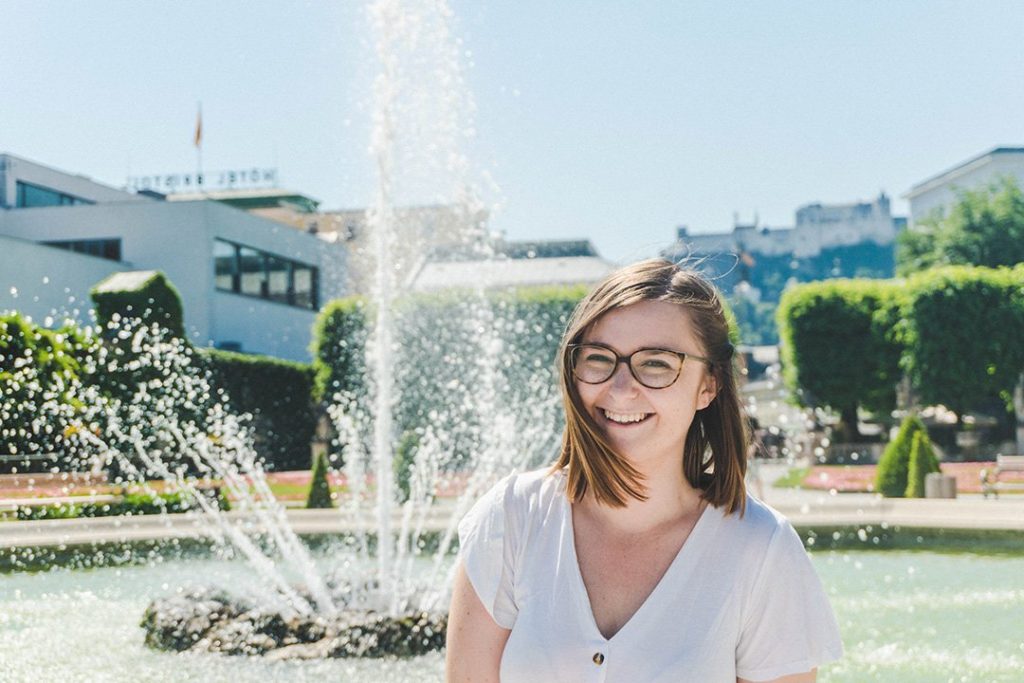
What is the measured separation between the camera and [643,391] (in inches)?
Answer: 79.7

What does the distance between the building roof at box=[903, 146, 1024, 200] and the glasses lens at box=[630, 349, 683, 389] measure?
250 feet

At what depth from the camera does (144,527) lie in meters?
11.6

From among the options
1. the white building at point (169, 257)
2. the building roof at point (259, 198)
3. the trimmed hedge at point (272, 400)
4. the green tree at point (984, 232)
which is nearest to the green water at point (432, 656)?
the trimmed hedge at point (272, 400)

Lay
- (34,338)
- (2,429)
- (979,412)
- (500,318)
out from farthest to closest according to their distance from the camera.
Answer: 1. (979,412)
2. (500,318)
3. (2,429)
4. (34,338)

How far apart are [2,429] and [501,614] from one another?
13.5 m

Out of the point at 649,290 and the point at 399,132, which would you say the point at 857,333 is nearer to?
the point at 399,132

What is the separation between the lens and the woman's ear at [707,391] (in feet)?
6.98

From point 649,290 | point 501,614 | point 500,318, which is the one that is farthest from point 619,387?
point 500,318

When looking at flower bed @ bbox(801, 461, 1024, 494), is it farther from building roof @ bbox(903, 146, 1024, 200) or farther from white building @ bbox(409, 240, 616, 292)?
building roof @ bbox(903, 146, 1024, 200)

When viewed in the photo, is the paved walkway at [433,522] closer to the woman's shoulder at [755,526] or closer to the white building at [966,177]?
the woman's shoulder at [755,526]

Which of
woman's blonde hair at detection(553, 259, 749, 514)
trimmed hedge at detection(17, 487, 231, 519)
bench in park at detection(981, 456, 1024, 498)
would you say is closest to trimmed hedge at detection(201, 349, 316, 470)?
trimmed hedge at detection(17, 487, 231, 519)

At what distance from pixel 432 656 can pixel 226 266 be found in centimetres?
3284

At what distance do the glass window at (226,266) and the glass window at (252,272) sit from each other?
1.29 ft

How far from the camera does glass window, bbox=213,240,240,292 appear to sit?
36.7 m
